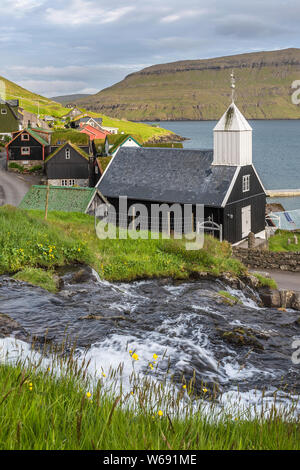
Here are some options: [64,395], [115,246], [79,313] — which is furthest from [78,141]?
[64,395]

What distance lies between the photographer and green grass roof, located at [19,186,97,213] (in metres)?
36.6

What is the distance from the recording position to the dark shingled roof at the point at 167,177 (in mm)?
38250

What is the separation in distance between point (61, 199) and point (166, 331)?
25.4 metres

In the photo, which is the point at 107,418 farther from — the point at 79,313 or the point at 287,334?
the point at 287,334

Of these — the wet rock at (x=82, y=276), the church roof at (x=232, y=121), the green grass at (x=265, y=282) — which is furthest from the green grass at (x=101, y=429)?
the church roof at (x=232, y=121)

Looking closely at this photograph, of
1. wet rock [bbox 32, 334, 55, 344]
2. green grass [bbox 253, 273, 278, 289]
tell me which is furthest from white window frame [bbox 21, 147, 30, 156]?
wet rock [bbox 32, 334, 55, 344]

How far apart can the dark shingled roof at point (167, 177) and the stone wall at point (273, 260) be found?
4716mm

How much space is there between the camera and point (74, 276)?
19953 mm

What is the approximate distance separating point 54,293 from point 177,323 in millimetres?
4970

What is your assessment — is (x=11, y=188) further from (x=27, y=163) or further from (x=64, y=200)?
(x=64, y=200)

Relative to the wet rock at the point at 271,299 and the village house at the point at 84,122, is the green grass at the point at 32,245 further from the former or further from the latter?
the village house at the point at 84,122

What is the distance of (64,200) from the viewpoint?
37.2m

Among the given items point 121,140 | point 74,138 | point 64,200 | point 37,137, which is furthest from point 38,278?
point 121,140

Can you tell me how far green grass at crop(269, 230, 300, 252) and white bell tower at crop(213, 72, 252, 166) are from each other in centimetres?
857
